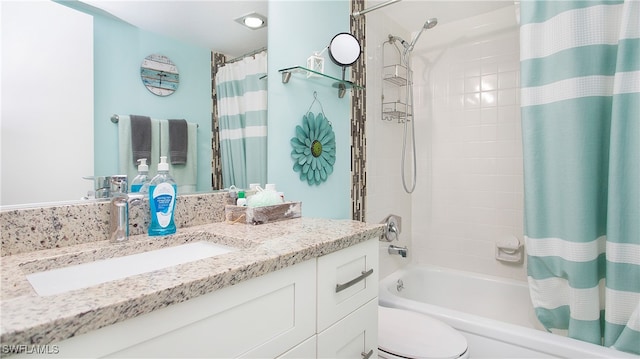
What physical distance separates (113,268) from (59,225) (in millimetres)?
187

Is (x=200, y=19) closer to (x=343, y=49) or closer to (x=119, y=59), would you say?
(x=119, y=59)

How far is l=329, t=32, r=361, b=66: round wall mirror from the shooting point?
1580 mm

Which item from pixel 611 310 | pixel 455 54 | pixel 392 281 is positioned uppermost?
pixel 455 54

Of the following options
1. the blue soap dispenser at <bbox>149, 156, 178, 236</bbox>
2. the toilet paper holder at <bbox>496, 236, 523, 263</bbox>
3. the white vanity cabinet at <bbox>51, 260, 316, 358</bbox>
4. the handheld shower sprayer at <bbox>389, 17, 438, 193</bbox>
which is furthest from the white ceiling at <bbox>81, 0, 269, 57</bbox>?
the toilet paper holder at <bbox>496, 236, 523, 263</bbox>

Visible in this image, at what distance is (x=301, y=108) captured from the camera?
1505 mm

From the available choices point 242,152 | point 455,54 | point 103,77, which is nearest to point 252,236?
point 242,152

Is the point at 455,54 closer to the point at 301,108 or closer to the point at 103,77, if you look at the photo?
the point at 301,108

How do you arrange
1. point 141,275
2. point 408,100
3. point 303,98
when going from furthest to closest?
1. point 408,100
2. point 303,98
3. point 141,275

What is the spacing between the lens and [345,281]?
884mm

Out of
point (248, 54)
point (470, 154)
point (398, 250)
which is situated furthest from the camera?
point (470, 154)

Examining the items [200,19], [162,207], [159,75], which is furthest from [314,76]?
[162,207]

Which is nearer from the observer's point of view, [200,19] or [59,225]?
[59,225]

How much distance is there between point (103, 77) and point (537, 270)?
185cm

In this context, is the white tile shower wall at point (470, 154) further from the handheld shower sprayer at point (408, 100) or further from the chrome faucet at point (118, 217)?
the chrome faucet at point (118, 217)
